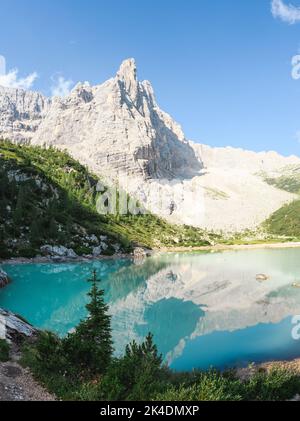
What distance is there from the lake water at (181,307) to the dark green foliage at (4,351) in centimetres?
1420

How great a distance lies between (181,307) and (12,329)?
103 ft

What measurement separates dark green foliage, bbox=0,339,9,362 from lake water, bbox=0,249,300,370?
14203 millimetres

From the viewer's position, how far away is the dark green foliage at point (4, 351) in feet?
64.1

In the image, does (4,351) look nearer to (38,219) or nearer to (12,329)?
(12,329)

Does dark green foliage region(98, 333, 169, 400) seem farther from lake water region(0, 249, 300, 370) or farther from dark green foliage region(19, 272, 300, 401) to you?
lake water region(0, 249, 300, 370)

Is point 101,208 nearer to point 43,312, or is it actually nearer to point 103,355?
point 43,312

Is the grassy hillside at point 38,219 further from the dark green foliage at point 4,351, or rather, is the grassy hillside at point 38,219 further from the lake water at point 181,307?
the dark green foliage at point 4,351

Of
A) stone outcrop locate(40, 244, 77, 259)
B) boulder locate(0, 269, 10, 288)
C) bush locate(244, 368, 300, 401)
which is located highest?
stone outcrop locate(40, 244, 77, 259)

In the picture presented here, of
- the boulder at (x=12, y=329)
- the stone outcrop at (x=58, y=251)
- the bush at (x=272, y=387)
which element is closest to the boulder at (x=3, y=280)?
the stone outcrop at (x=58, y=251)

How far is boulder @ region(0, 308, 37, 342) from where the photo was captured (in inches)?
935

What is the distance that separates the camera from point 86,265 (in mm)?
91562

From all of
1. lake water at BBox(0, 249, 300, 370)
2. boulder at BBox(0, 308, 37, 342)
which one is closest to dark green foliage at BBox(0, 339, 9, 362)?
boulder at BBox(0, 308, 37, 342)

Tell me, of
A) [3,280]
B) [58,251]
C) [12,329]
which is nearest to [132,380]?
[12,329]

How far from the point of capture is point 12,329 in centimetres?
2477
